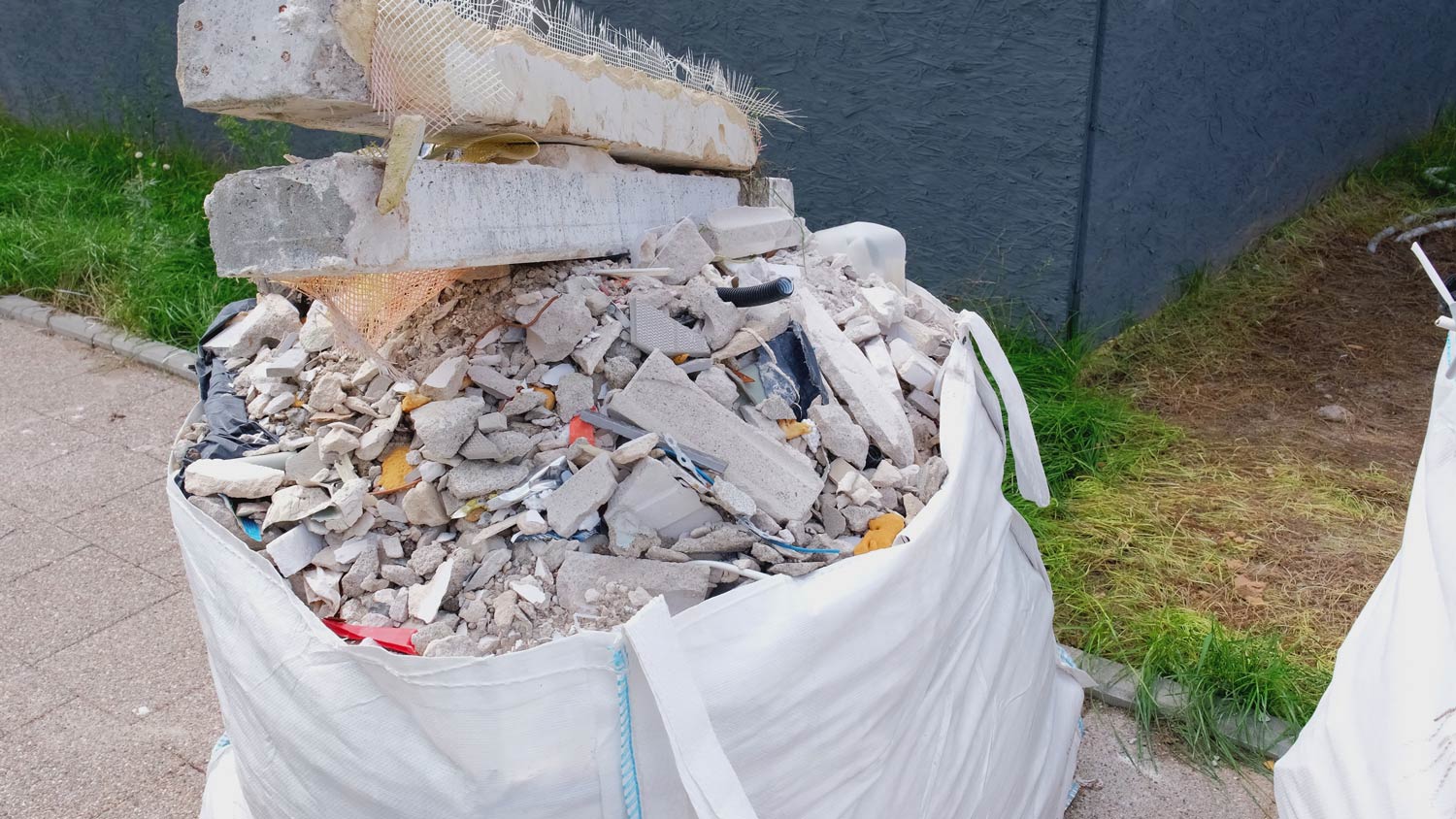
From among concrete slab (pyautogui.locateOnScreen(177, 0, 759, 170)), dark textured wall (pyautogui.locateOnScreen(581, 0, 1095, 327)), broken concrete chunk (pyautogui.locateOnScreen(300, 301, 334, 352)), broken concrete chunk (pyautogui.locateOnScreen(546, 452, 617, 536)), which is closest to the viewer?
concrete slab (pyautogui.locateOnScreen(177, 0, 759, 170))

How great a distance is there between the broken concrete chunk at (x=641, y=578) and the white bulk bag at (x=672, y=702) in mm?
131

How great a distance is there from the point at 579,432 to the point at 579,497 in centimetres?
15

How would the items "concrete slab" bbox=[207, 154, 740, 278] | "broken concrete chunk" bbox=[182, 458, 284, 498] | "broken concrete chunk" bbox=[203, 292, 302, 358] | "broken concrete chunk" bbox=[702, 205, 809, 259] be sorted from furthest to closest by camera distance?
1. "broken concrete chunk" bbox=[702, 205, 809, 259]
2. "broken concrete chunk" bbox=[203, 292, 302, 358]
3. "broken concrete chunk" bbox=[182, 458, 284, 498]
4. "concrete slab" bbox=[207, 154, 740, 278]

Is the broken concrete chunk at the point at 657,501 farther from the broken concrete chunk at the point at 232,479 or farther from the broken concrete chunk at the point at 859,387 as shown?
the broken concrete chunk at the point at 232,479

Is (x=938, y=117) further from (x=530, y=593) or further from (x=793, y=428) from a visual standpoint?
(x=530, y=593)

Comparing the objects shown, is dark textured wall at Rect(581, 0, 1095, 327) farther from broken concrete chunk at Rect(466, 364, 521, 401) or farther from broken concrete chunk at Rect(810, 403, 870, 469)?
broken concrete chunk at Rect(466, 364, 521, 401)

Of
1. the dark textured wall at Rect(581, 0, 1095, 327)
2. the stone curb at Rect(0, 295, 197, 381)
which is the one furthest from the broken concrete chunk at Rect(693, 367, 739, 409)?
the stone curb at Rect(0, 295, 197, 381)

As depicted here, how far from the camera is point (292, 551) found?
1.71 m

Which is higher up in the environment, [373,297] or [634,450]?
[373,297]

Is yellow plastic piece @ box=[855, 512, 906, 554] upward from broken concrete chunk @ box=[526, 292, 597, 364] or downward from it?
downward

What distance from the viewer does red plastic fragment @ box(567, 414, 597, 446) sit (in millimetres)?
1796

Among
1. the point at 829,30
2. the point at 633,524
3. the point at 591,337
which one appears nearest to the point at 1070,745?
the point at 633,524

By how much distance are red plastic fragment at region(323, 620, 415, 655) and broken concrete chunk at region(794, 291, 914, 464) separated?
2.77 feet

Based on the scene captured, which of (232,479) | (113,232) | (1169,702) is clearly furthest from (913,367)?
(113,232)
